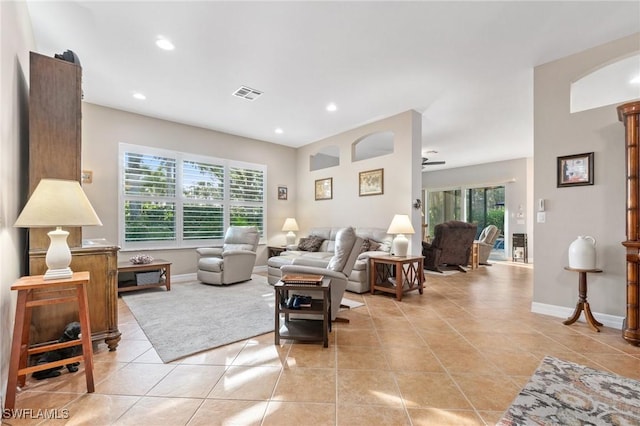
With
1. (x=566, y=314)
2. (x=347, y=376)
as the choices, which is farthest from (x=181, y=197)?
(x=566, y=314)

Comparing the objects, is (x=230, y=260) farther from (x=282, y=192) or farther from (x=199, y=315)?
(x=282, y=192)

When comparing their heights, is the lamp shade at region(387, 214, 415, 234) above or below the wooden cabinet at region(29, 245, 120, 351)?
above

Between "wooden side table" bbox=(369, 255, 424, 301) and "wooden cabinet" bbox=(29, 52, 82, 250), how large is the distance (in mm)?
3448

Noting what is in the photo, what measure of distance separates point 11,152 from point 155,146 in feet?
11.1

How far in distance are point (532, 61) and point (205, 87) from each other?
4094mm

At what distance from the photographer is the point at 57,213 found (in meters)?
1.75

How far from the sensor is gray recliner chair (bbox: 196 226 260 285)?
186 inches

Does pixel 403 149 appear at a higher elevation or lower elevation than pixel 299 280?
Result: higher

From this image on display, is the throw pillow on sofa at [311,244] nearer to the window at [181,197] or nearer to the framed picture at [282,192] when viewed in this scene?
the window at [181,197]

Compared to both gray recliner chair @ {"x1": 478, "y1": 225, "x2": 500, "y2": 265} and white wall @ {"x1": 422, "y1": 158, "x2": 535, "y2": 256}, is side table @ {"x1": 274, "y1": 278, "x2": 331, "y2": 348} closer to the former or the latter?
gray recliner chair @ {"x1": 478, "y1": 225, "x2": 500, "y2": 265}

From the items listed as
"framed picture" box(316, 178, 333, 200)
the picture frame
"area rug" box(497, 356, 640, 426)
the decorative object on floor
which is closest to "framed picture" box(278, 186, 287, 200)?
the picture frame

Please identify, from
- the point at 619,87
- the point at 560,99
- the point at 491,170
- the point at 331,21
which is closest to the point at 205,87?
the point at 331,21

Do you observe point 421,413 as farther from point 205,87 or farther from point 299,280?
point 205,87

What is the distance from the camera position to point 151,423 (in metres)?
1.50
